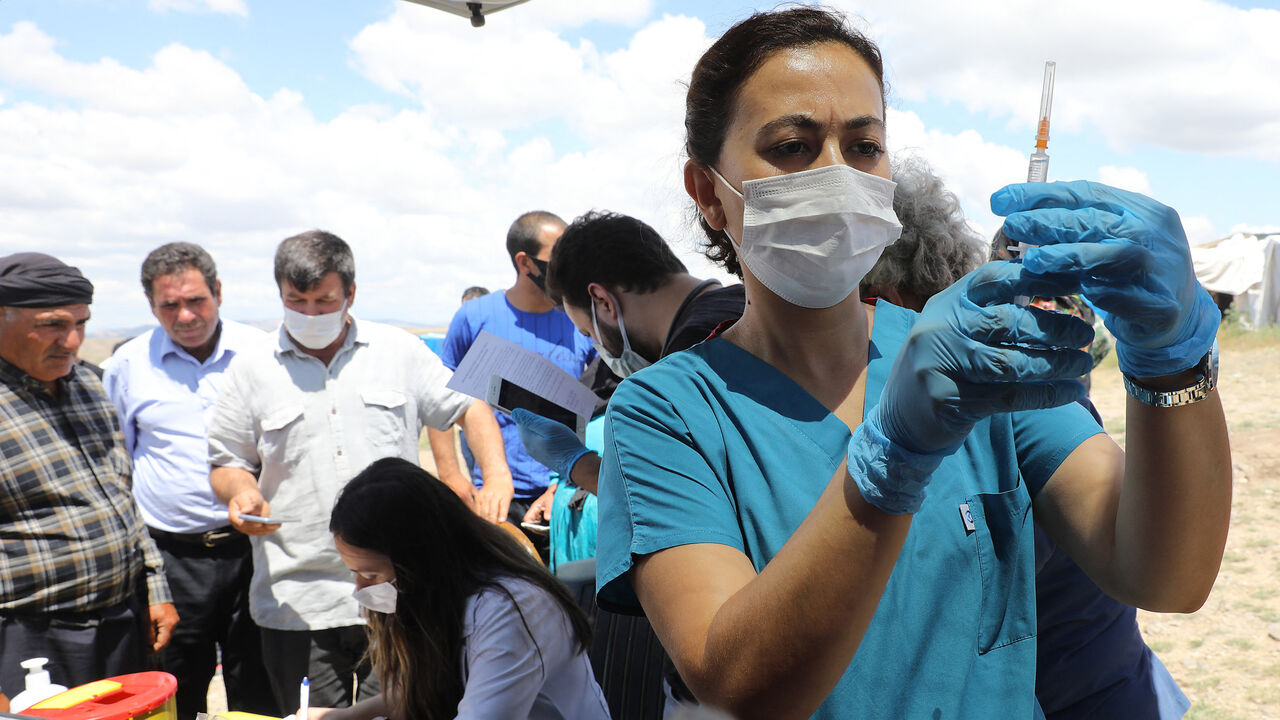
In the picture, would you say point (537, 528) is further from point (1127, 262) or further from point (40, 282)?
point (1127, 262)

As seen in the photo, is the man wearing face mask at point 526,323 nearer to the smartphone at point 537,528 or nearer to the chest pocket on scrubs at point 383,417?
the smartphone at point 537,528

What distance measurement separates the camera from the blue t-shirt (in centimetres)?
405

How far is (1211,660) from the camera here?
4.68 m

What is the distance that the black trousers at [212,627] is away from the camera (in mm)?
3514

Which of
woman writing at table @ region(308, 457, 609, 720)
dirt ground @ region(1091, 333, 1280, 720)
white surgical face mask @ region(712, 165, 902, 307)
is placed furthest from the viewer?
dirt ground @ region(1091, 333, 1280, 720)

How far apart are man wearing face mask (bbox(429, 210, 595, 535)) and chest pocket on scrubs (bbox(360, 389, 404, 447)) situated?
677 mm

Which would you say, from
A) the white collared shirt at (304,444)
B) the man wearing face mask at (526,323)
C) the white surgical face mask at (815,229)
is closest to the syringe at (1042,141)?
the white surgical face mask at (815,229)

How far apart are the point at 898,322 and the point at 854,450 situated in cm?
42

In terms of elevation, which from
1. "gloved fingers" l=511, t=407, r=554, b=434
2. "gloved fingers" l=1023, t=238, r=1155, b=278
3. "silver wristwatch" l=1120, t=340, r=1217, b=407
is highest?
"gloved fingers" l=1023, t=238, r=1155, b=278

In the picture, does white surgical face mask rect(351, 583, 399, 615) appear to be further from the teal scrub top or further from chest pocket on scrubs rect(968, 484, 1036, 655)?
chest pocket on scrubs rect(968, 484, 1036, 655)

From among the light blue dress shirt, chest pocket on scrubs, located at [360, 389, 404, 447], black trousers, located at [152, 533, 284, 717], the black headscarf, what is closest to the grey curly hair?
chest pocket on scrubs, located at [360, 389, 404, 447]

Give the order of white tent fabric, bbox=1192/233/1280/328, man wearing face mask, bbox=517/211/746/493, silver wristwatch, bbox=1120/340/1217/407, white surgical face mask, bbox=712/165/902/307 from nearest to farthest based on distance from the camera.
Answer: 1. silver wristwatch, bbox=1120/340/1217/407
2. white surgical face mask, bbox=712/165/902/307
3. man wearing face mask, bbox=517/211/746/493
4. white tent fabric, bbox=1192/233/1280/328

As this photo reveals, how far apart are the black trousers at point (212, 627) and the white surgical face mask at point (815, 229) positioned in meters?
3.12

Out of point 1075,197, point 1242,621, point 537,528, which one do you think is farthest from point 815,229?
point 1242,621
